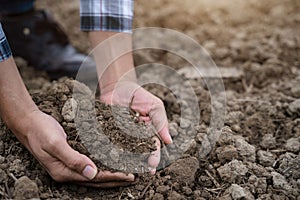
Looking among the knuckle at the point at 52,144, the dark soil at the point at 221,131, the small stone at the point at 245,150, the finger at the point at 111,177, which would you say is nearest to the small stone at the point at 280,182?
the dark soil at the point at 221,131

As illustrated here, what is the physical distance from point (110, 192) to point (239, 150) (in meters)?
0.46

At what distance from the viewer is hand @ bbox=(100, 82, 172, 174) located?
1455 millimetres

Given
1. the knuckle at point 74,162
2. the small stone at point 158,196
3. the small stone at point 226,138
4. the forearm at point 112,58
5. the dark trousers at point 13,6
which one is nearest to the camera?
the knuckle at point 74,162

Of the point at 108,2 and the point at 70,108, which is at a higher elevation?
the point at 108,2

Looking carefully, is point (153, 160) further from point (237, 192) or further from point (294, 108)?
point (294, 108)

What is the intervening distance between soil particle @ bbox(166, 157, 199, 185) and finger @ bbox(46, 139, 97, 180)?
0.28m

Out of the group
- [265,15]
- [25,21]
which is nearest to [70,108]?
[25,21]

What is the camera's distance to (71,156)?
121 centimetres

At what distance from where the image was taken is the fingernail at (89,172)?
122 cm

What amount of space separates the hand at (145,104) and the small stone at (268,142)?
14.1 inches

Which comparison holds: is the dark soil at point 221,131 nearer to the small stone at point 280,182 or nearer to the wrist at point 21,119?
the small stone at point 280,182

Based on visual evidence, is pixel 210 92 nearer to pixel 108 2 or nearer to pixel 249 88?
pixel 249 88

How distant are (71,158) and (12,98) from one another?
0.25 m

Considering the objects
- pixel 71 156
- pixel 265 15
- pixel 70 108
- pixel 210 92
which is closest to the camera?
pixel 71 156
